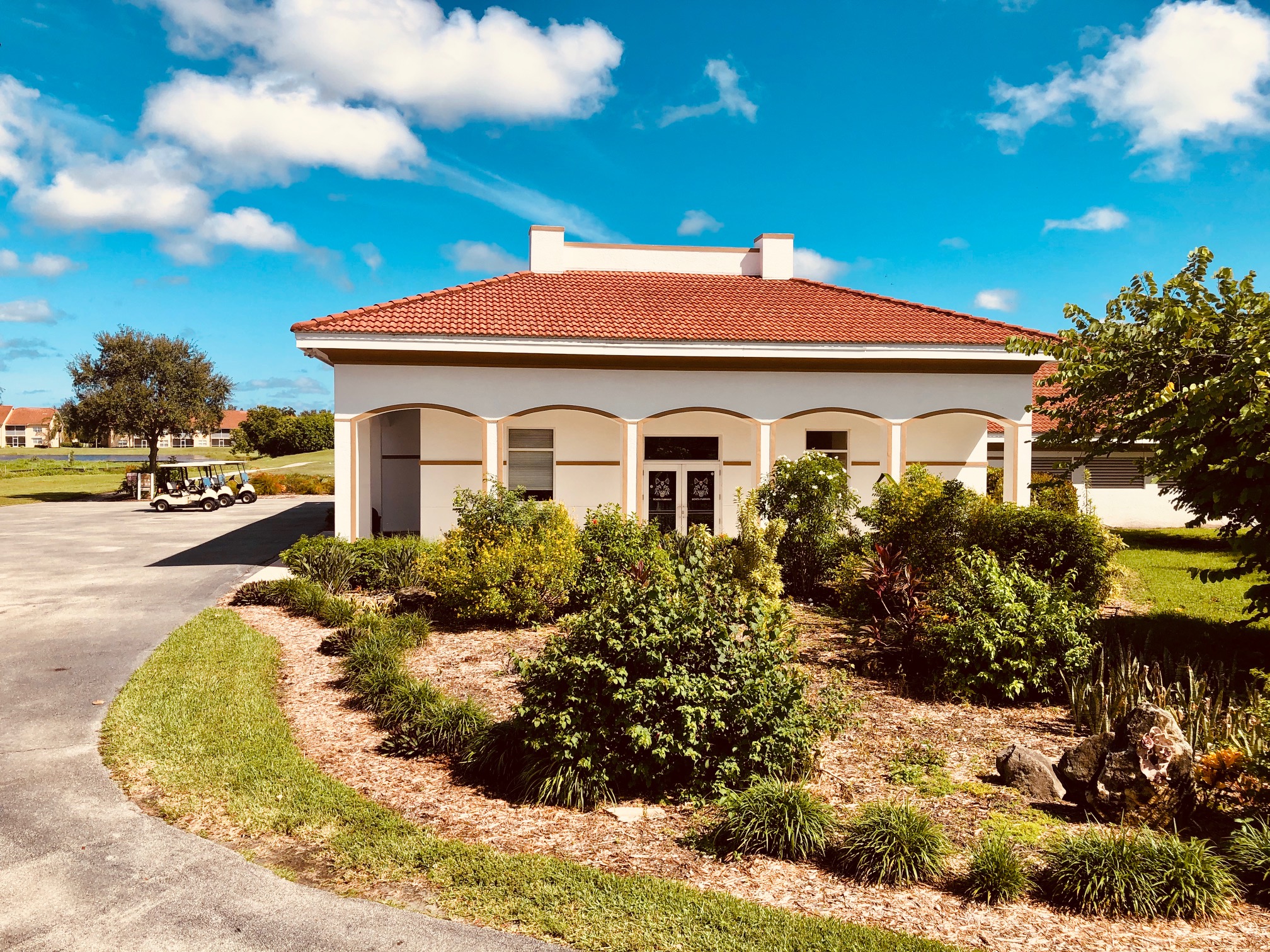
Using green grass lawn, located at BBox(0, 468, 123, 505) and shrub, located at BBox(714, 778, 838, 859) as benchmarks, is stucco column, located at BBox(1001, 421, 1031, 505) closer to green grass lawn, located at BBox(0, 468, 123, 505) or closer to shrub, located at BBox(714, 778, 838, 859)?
shrub, located at BBox(714, 778, 838, 859)

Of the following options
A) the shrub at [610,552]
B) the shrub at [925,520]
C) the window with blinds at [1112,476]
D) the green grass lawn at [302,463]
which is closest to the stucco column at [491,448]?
the shrub at [610,552]

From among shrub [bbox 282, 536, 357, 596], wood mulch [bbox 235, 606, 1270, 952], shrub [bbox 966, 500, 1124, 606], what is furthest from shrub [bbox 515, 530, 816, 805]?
shrub [bbox 282, 536, 357, 596]

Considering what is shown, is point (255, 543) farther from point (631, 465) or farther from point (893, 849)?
point (893, 849)

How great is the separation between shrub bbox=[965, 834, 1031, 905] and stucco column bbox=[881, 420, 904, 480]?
12359mm

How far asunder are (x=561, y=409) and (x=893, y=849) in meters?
12.2

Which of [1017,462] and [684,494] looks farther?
[684,494]

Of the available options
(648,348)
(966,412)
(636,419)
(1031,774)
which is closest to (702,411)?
(636,419)

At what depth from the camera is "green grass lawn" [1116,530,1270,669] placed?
Answer: 9008mm

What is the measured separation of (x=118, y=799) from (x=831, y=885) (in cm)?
472

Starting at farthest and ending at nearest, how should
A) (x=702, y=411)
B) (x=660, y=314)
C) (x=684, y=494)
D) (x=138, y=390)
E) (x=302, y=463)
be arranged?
(x=302, y=463)
(x=138, y=390)
(x=684, y=494)
(x=660, y=314)
(x=702, y=411)

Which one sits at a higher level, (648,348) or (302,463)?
(648,348)

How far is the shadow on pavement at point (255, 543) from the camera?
53.1ft

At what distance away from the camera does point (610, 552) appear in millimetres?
11078

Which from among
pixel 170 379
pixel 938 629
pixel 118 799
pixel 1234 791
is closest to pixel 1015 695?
pixel 938 629
